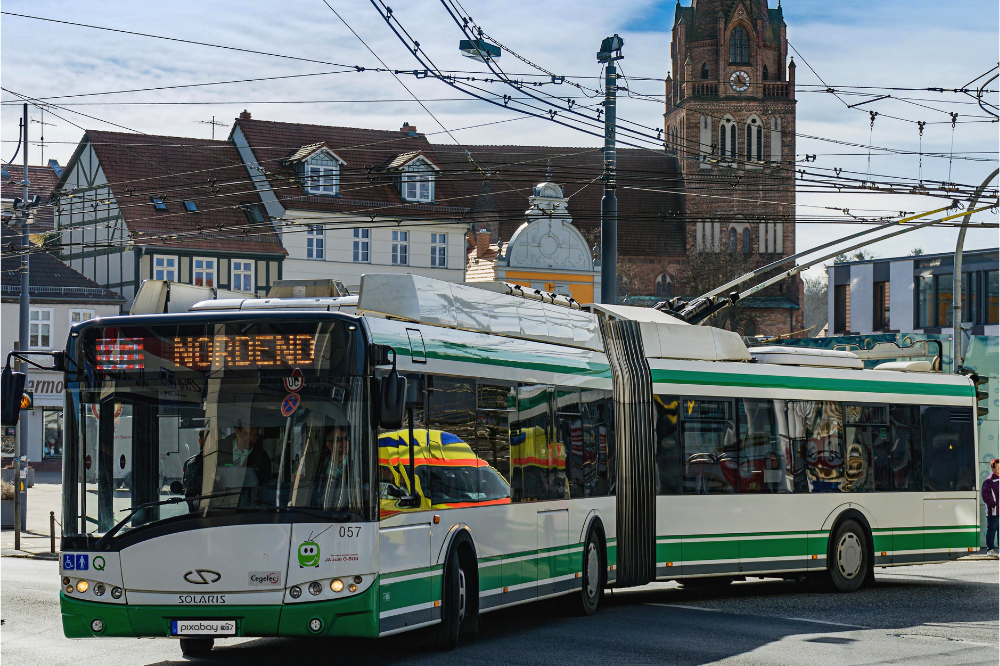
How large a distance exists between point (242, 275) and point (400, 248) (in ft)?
24.5

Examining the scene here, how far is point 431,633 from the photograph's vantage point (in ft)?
35.8

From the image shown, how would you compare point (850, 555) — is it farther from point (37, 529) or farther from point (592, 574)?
point (37, 529)

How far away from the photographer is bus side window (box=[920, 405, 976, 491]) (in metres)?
17.9

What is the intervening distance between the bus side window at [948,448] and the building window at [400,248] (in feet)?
129

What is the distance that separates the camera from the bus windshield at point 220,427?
9.48 meters

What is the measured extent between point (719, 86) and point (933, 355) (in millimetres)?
66331

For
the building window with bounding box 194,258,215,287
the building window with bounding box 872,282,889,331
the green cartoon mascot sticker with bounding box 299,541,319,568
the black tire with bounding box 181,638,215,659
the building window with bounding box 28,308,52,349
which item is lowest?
the black tire with bounding box 181,638,215,659

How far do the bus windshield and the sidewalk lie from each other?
560cm

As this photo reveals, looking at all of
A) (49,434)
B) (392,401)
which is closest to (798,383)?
(392,401)

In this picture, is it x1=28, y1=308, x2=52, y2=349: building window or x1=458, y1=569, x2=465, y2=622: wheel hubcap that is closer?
x1=458, y1=569, x2=465, y2=622: wheel hubcap

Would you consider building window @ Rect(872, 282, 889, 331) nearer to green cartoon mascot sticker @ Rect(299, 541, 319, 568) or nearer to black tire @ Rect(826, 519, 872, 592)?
black tire @ Rect(826, 519, 872, 592)

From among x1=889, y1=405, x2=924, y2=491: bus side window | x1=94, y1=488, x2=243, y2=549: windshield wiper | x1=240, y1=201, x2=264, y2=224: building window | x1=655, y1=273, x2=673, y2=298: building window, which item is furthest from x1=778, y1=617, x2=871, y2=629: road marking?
x1=655, y1=273, x2=673, y2=298: building window

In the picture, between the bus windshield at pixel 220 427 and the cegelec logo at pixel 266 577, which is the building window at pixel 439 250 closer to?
the bus windshield at pixel 220 427

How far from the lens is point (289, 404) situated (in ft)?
31.4
